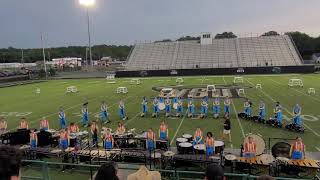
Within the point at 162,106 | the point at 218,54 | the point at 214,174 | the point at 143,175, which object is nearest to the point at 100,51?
the point at 218,54

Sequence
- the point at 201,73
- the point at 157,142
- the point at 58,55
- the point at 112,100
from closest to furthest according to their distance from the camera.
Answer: the point at 157,142, the point at 112,100, the point at 201,73, the point at 58,55

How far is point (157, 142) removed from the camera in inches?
567

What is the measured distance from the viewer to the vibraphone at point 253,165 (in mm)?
11406

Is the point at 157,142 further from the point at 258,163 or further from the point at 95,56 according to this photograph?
the point at 95,56

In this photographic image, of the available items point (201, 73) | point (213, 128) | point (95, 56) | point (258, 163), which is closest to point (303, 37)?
point (201, 73)

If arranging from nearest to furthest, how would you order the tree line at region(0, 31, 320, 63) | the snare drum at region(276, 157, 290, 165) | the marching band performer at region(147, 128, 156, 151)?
the snare drum at region(276, 157, 290, 165) → the marching band performer at region(147, 128, 156, 151) → the tree line at region(0, 31, 320, 63)

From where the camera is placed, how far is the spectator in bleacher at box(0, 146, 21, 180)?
334 cm

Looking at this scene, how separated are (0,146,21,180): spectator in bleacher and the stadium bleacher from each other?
2921 inches

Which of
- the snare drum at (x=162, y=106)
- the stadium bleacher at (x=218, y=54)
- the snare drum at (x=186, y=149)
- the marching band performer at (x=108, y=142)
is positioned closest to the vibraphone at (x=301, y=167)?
the snare drum at (x=186, y=149)

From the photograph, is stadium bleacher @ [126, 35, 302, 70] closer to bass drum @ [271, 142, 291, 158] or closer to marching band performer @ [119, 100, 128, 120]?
marching band performer @ [119, 100, 128, 120]

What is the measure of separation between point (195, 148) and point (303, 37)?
381 ft

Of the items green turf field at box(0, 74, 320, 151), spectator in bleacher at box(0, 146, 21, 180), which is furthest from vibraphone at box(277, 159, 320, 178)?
spectator in bleacher at box(0, 146, 21, 180)

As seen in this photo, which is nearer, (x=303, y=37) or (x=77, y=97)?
(x=77, y=97)

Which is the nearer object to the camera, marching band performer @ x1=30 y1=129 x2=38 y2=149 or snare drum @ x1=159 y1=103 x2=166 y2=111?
marching band performer @ x1=30 y1=129 x2=38 y2=149
